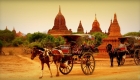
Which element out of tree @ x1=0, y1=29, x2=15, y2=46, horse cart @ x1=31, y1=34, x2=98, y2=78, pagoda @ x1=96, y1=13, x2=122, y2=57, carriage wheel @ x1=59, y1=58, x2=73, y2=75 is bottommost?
carriage wheel @ x1=59, y1=58, x2=73, y2=75

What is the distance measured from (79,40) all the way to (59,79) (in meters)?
1.89

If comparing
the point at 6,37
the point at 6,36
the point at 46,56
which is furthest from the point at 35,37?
the point at 46,56

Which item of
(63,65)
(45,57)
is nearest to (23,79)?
(45,57)

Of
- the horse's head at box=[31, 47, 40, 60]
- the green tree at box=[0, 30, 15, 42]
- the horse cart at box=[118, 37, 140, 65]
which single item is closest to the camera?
the horse's head at box=[31, 47, 40, 60]

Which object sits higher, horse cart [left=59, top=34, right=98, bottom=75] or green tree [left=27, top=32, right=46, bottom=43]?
green tree [left=27, top=32, right=46, bottom=43]

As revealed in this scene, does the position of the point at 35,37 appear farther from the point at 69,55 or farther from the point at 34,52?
the point at 34,52

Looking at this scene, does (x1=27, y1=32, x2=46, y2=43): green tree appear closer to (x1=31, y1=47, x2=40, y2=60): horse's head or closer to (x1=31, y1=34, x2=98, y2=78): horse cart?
(x1=31, y1=34, x2=98, y2=78): horse cart

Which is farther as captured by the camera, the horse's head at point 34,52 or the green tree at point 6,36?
the green tree at point 6,36

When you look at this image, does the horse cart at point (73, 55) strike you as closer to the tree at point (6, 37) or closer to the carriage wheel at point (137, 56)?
the carriage wheel at point (137, 56)

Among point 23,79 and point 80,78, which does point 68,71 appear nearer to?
point 80,78

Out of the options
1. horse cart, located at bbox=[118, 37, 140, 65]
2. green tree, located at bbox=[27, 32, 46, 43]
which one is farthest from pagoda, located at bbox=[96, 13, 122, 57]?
green tree, located at bbox=[27, 32, 46, 43]

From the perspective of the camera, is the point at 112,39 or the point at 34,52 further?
the point at 112,39

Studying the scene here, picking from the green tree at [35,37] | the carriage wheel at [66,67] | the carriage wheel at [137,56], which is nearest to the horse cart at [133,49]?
the carriage wheel at [137,56]

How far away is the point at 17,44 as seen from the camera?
1232 inches
